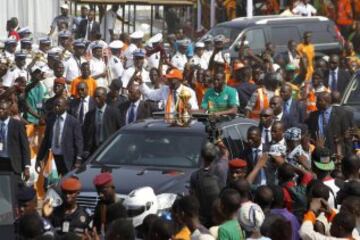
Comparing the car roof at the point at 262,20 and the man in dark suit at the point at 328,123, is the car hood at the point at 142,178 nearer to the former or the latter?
the man in dark suit at the point at 328,123

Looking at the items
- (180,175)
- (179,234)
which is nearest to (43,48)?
(180,175)

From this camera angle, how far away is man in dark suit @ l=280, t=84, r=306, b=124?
18453 millimetres

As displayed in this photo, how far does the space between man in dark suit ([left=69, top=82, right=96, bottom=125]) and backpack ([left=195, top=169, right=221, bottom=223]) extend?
6029mm

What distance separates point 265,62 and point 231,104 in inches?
213

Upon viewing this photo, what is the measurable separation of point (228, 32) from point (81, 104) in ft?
37.2

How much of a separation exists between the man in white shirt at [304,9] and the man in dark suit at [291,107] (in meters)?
15.2

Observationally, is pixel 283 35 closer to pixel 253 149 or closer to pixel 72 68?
pixel 72 68

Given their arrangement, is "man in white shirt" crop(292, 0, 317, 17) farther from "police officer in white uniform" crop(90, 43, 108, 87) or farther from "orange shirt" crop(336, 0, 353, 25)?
"police officer in white uniform" crop(90, 43, 108, 87)

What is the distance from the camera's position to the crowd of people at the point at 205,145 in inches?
414

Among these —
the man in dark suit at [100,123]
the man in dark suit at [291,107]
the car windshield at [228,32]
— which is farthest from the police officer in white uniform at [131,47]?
the man in dark suit at [100,123]

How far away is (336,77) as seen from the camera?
2305cm

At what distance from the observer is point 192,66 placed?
2370 centimetres

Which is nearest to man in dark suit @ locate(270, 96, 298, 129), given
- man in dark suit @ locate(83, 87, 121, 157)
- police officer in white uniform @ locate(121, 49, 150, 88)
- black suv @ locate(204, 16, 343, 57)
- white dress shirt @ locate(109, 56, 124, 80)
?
man in dark suit @ locate(83, 87, 121, 157)

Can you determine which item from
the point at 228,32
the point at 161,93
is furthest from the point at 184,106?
the point at 228,32
